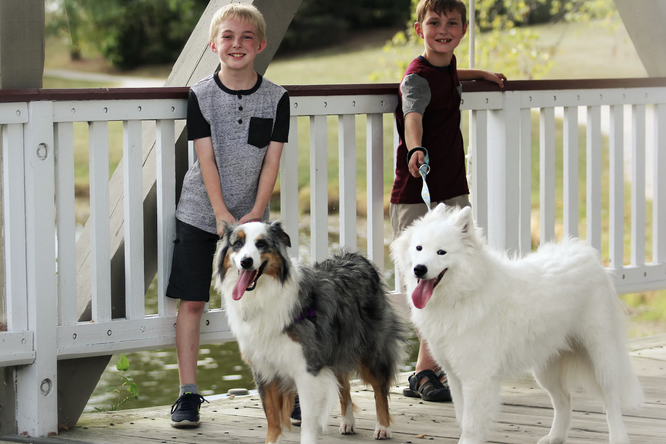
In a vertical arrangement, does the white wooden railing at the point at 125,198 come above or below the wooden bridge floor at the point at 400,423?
above

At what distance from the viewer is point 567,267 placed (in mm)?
3223

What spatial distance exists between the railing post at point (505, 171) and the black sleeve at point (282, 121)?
4.74ft

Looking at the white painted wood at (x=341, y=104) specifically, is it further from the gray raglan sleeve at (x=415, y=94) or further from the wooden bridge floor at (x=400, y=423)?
the wooden bridge floor at (x=400, y=423)

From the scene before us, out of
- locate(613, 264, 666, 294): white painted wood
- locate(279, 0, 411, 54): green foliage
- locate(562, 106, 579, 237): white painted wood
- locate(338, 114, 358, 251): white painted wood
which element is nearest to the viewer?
locate(338, 114, 358, 251): white painted wood

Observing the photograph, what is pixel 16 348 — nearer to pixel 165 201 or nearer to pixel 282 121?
pixel 165 201

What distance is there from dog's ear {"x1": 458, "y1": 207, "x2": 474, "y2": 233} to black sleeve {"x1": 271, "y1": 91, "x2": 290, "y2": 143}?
37.9 inches

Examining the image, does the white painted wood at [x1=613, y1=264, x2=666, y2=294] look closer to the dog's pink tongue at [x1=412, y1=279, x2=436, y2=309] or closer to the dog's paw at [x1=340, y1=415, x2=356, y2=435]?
the dog's paw at [x1=340, y1=415, x2=356, y2=435]

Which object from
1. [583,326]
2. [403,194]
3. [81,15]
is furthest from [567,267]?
[81,15]

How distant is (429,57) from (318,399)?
1698 millimetres

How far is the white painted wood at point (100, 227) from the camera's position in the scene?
3.60m

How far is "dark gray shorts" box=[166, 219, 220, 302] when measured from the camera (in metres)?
3.66

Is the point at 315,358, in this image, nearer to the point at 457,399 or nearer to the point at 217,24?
the point at 457,399

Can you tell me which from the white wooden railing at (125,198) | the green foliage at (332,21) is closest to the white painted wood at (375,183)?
the white wooden railing at (125,198)

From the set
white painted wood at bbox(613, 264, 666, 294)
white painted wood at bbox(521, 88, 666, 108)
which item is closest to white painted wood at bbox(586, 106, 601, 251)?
white painted wood at bbox(521, 88, 666, 108)
